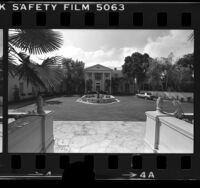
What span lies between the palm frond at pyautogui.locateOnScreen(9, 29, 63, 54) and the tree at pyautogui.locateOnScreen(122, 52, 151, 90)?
178cm

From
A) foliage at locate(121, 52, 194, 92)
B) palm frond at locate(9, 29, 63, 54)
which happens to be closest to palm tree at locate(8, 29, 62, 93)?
palm frond at locate(9, 29, 63, 54)

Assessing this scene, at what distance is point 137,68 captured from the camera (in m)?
6.14

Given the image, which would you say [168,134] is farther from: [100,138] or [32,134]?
[32,134]

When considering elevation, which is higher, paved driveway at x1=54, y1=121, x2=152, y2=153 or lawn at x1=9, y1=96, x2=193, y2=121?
lawn at x1=9, y1=96, x2=193, y2=121

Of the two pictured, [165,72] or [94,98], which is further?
[94,98]

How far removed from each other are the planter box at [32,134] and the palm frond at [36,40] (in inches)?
62.8

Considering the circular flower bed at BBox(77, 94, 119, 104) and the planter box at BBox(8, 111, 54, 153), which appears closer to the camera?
the planter box at BBox(8, 111, 54, 153)

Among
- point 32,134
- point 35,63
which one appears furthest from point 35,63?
point 32,134

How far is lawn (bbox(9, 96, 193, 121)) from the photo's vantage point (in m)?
5.03

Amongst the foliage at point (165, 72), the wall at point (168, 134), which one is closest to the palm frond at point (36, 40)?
the foliage at point (165, 72)

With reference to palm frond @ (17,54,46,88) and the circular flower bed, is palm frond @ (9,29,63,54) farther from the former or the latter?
the circular flower bed

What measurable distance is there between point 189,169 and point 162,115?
100.0 inches

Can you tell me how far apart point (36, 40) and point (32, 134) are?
88.1 inches
